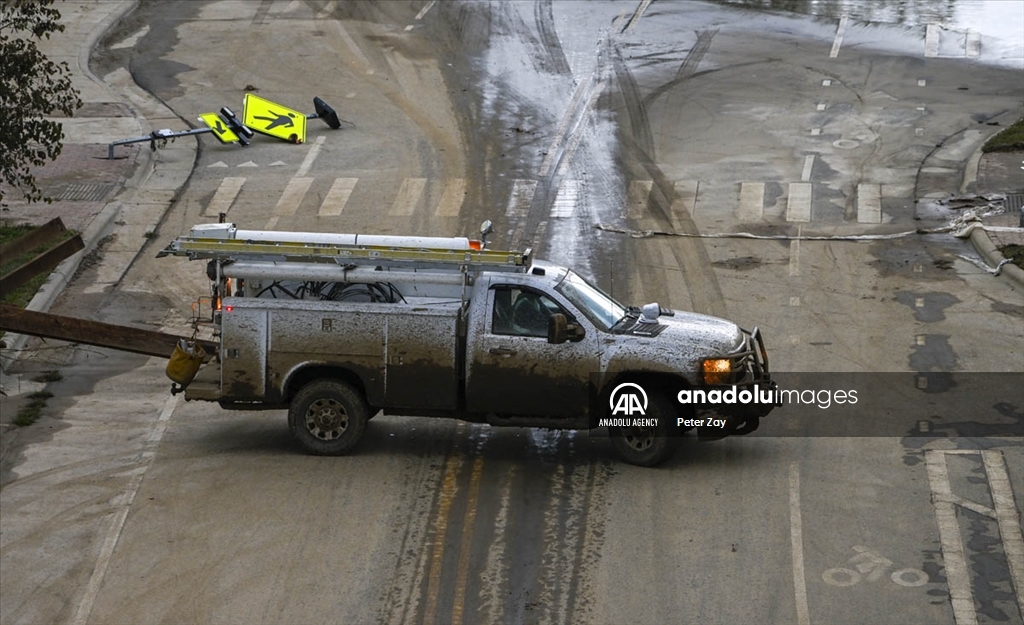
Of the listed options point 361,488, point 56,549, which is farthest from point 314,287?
point 56,549

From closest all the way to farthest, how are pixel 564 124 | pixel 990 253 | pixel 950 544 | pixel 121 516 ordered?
pixel 950 544 < pixel 121 516 < pixel 990 253 < pixel 564 124

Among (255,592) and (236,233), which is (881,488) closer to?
(255,592)

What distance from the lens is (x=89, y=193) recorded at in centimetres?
2397

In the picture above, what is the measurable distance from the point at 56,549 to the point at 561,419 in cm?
485

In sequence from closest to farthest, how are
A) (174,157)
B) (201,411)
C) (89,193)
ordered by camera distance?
(201,411) < (89,193) < (174,157)

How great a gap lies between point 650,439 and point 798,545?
6.51ft

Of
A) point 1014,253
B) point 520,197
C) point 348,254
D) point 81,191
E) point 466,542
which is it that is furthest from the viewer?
point 81,191

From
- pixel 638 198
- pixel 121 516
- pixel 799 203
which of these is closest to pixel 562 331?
pixel 121 516

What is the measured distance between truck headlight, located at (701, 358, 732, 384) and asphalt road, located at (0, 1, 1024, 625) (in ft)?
3.19

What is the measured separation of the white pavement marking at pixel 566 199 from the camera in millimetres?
22625

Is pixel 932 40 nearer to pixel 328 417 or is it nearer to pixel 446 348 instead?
pixel 446 348

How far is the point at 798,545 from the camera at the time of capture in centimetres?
1258

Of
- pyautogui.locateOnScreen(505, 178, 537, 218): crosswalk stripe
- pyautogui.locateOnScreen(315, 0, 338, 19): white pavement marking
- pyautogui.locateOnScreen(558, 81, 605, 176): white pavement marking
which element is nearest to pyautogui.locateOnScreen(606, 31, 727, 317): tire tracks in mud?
pyautogui.locateOnScreen(558, 81, 605, 176): white pavement marking

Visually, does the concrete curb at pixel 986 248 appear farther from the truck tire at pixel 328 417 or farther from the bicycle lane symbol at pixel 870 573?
the truck tire at pixel 328 417
